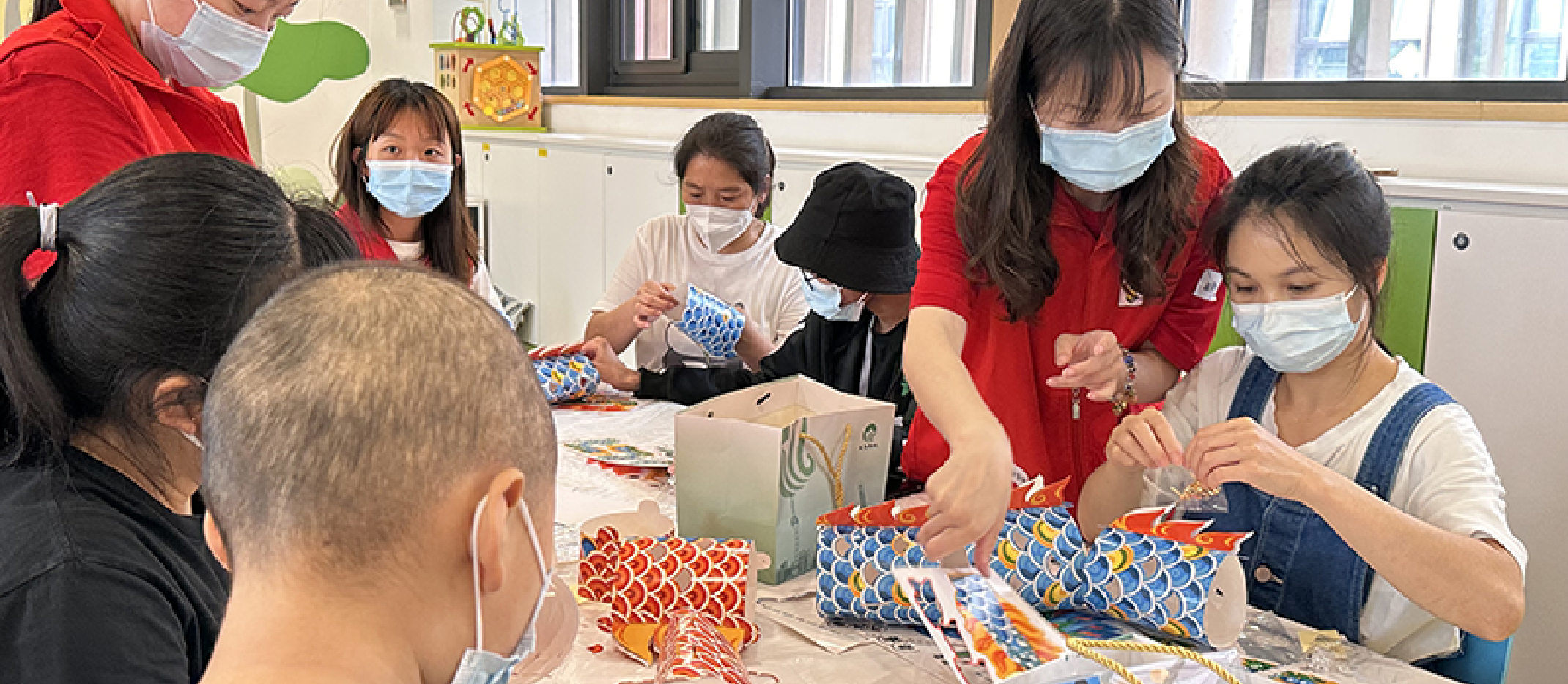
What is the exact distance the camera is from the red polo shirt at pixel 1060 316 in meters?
1.51

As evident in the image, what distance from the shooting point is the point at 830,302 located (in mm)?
2059

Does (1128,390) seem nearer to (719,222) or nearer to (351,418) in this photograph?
(351,418)

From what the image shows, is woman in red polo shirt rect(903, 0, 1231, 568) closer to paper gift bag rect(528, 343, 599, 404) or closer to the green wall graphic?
paper gift bag rect(528, 343, 599, 404)

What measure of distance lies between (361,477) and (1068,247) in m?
1.08

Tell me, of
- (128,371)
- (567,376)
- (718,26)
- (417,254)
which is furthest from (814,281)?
(718,26)

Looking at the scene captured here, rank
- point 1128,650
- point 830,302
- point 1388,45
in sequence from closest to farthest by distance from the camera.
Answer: point 1128,650
point 830,302
point 1388,45

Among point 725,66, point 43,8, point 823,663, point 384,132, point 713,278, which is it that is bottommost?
point 823,663

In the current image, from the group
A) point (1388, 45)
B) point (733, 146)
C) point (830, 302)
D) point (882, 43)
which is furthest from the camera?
point (882, 43)

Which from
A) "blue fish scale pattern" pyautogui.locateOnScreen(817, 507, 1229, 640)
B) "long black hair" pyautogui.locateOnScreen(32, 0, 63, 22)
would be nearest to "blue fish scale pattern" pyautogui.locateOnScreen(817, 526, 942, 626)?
"blue fish scale pattern" pyautogui.locateOnScreen(817, 507, 1229, 640)

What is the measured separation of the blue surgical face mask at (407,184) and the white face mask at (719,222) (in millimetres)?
543

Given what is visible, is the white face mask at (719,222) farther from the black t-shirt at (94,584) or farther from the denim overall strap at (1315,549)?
Answer: the black t-shirt at (94,584)

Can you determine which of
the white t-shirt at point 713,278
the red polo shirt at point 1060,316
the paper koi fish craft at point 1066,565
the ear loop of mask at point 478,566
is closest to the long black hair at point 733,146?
the white t-shirt at point 713,278

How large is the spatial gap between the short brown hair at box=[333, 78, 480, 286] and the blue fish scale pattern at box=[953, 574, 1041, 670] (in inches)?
64.2

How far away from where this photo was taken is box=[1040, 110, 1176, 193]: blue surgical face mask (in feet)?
4.65
